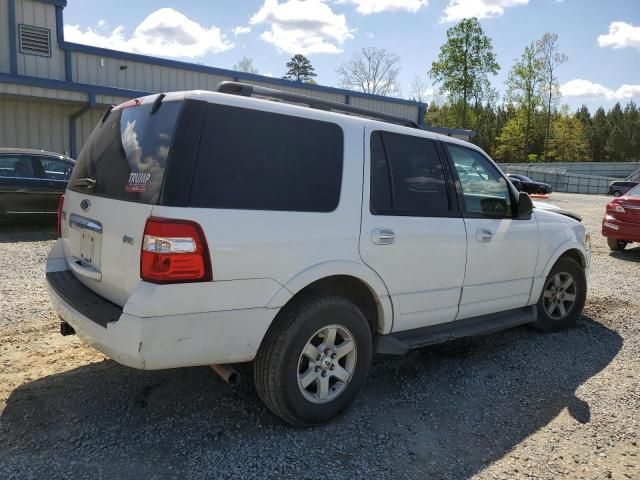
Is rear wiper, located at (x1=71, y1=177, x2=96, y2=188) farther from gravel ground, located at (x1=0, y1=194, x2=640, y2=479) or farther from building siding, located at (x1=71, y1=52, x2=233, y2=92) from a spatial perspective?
building siding, located at (x1=71, y1=52, x2=233, y2=92)

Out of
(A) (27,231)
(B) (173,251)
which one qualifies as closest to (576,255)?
(B) (173,251)

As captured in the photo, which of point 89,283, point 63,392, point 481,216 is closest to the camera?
point 89,283

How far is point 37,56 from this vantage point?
1617cm

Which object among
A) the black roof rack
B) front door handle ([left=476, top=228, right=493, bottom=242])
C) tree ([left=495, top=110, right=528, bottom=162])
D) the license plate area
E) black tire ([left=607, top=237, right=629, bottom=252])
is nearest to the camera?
the license plate area

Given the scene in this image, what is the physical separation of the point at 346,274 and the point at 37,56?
16.9 metres

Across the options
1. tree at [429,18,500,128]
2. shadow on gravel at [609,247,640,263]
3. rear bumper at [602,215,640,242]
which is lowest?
shadow on gravel at [609,247,640,263]

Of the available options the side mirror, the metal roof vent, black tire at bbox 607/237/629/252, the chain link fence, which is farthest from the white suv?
the chain link fence

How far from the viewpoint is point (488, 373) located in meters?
4.19

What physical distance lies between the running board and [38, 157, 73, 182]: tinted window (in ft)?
28.4

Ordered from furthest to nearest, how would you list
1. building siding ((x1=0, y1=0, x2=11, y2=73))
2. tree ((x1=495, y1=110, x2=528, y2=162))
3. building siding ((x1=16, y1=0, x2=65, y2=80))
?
tree ((x1=495, y1=110, x2=528, y2=162)), building siding ((x1=16, y1=0, x2=65, y2=80)), building siding ((x1=0, y1=0, x2=11, y2=73))

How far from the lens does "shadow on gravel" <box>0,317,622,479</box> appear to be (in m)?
2.79

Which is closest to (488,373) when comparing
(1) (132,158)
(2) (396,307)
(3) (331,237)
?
(2) (396,307)

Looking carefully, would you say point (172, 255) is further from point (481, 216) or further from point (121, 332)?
point (481, 216)

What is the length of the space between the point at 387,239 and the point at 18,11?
1741 cm
